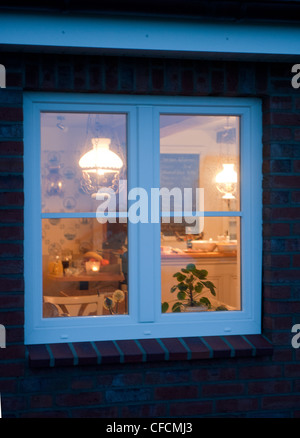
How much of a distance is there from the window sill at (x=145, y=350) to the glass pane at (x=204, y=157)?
0.89 metres

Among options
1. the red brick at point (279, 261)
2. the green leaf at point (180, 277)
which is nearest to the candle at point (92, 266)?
the green leaf at point (180, 277)

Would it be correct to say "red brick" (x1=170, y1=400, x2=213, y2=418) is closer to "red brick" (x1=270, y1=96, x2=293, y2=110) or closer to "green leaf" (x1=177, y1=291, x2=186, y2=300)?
"green leaf" (x1=177, y1=291, x2=186, y2=300)

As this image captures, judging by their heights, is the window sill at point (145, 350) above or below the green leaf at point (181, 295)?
below

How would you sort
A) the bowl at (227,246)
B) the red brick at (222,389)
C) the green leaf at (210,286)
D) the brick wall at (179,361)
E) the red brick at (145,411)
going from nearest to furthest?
the brick wall at (179,361)
the red brick at (145,411)
the red brick at (222,389)
the bowl at (227,246)
the green leaf at (210,286)

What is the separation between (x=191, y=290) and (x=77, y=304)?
0.78 meters

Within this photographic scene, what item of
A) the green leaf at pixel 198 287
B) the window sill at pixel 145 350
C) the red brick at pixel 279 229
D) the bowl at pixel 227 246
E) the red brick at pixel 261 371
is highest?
the red brick at pixel 279 229

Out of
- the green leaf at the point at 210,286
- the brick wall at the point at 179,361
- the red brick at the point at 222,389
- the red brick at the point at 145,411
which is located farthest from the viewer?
the green leaf at the point at 210,286

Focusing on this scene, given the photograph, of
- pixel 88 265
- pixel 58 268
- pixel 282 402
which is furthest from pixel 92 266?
pixel 282 402

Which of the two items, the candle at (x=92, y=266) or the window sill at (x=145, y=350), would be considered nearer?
the window sill at (x=145, y=350)

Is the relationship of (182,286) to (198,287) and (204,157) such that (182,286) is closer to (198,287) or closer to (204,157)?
(198,287)

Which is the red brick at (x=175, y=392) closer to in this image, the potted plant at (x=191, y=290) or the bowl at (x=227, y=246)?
the potted plant at (x=191, y=290)

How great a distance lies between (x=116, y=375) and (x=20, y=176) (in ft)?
4.49

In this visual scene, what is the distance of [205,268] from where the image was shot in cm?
449

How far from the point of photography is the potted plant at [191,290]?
4367 mm
